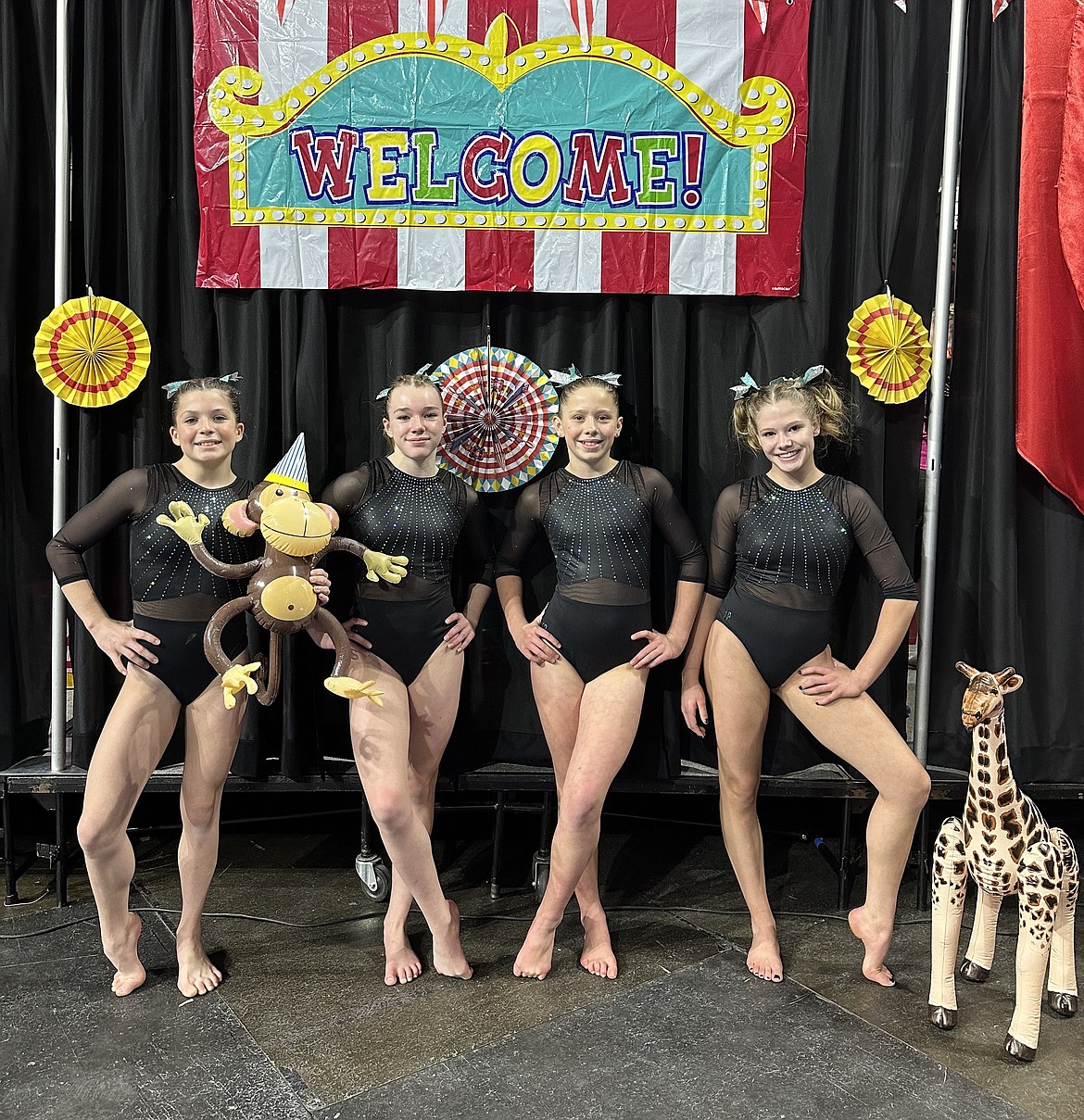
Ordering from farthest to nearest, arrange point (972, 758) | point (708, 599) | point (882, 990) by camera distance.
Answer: point (708, 599) < point (882, 990) < point (972, 758)

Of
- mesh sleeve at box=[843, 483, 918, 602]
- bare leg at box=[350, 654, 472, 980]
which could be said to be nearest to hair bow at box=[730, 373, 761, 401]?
mesh sleeve at box=[843, 483, 918, 602]

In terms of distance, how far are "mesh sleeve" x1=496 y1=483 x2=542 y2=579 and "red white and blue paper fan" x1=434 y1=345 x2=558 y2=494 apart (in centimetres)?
21

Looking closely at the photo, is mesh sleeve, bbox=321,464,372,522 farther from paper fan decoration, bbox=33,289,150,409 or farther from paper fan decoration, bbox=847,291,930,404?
paper fan decoration, bbox=847,291,930,404

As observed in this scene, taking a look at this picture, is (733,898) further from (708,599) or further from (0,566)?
(0,566)

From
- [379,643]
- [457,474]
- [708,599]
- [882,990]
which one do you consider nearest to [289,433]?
[457,474]

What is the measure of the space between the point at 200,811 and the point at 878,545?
7.00ft

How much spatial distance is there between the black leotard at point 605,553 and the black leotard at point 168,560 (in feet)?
3.09

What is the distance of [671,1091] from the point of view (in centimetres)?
248

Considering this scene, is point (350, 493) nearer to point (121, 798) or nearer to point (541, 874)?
point (121, 798)

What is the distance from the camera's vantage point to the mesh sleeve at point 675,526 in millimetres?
3148

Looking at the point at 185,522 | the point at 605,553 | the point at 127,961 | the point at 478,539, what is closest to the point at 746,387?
the point at 605,553

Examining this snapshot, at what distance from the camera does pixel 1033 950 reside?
2.60 m

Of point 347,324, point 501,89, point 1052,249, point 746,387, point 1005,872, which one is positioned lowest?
point 1005,872

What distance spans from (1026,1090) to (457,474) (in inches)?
91.5
